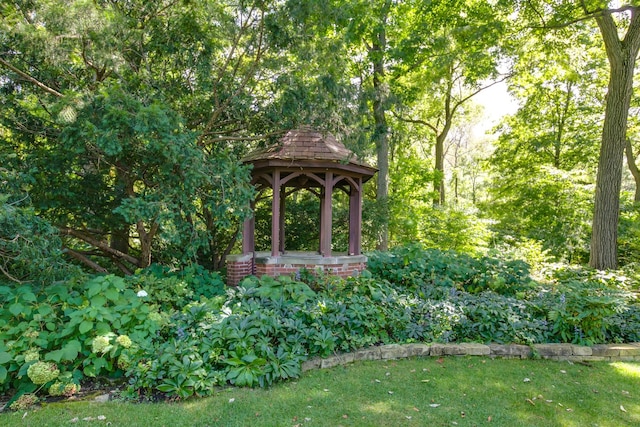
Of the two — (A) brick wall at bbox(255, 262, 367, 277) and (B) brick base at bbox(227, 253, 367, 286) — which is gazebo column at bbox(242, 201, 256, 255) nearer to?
(B) brick base at bbox(227, 253, 367, 286)

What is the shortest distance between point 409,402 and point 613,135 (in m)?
7.56

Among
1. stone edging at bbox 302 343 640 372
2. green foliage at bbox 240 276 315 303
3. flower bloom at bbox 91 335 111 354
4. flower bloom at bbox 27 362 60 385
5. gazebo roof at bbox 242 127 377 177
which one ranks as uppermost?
gazebo roof at bbox 242 127 377 177

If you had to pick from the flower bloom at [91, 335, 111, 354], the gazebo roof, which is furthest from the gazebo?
the flower bloom at [91, 335, 111, 354]

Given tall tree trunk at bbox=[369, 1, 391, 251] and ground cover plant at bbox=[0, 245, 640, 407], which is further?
tall tree trunk at bbox=[369, 1, 391, 251]

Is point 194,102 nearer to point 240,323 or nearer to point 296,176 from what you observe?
point 296,176

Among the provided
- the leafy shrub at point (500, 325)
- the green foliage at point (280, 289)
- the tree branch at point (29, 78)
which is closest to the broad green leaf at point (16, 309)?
the green foliage at point (280, 289)

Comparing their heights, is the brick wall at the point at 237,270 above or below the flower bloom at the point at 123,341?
above

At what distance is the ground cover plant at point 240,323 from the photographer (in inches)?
122

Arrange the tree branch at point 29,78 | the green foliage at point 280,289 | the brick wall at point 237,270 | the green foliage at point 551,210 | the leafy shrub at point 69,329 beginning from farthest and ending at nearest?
the green foliage at point 551,210 → the brick wall at point 237,270 → the tree branch at point 29,78 → the green foliage at point 280,289 → the leafy shrub at point 69,329

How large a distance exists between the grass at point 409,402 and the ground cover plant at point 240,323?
20 cm

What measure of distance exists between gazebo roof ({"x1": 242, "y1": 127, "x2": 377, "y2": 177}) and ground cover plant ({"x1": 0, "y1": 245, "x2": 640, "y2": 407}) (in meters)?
1.85

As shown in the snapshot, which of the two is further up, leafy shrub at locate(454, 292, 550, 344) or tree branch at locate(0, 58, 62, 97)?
tree branch at locate(0, 58, 62, 97)

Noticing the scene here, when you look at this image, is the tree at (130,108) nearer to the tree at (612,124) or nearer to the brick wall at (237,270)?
the brick wall at (237,270)

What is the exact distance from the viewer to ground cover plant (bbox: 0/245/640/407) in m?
3.10
